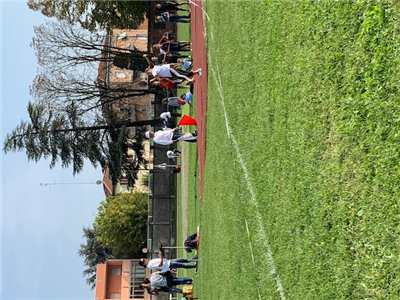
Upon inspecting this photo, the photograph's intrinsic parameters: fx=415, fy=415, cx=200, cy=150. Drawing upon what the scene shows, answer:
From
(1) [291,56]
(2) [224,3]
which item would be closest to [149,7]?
(2) [224,3]

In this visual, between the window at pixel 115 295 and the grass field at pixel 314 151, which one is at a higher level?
the grass field at pixel 314 151

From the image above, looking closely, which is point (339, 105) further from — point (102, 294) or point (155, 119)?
point (102, 294)

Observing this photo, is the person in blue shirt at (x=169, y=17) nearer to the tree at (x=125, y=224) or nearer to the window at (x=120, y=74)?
the window at (x=120, y=74)

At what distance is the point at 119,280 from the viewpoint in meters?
51.1

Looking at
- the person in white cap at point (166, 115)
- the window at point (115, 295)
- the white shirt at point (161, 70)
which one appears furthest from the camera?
the window at point (115, 295)

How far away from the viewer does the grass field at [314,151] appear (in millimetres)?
4332

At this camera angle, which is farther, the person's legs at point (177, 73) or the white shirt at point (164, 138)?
the white shirt at point (164, 138)

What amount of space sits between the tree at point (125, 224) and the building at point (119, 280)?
A: 4.00 meters

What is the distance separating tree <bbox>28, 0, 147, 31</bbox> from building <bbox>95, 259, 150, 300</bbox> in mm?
29174

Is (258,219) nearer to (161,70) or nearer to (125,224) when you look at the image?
(161,70)

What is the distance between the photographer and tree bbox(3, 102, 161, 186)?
3066 centimetres

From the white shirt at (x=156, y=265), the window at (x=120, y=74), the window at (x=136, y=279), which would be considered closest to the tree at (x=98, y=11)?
the window at (x=120, y=74)

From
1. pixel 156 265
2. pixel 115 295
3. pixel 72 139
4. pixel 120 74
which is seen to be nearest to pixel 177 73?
pixel 156 265

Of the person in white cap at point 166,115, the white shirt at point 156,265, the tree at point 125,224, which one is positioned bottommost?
the white shirt at point 156,265
